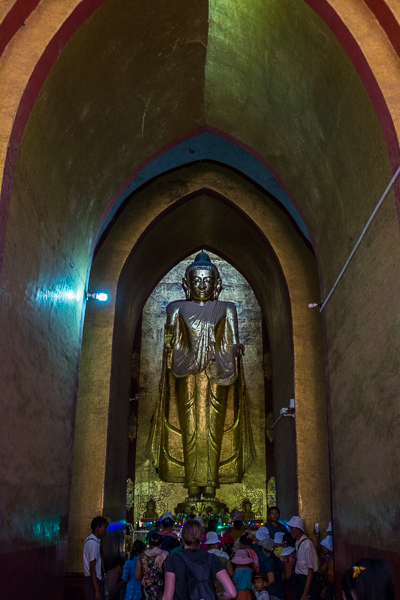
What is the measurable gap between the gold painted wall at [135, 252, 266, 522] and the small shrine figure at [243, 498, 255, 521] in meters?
0.15

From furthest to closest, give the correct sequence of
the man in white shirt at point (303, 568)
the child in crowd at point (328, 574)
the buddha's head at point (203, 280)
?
the buddha's head at point (203, 280) < the child in crowd at point (328, 574) < the man in white shirt at point (303, 568)

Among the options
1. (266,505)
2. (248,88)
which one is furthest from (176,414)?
(248,88)

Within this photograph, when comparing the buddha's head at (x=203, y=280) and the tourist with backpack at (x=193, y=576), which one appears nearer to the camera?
the tourist with backpack at (x=193, y=576)

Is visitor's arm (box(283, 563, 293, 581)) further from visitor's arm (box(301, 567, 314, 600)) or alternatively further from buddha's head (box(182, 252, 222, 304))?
buddha's head (box(182, 252, 222, 304))

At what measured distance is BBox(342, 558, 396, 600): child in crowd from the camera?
1.59 metres

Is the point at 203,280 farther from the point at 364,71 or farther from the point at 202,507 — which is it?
the point at 364,71

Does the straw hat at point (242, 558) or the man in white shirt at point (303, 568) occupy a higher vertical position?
the straw hat at point (242, 558)

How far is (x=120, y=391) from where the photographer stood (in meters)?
7.69

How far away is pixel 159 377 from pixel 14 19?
6.42 meters

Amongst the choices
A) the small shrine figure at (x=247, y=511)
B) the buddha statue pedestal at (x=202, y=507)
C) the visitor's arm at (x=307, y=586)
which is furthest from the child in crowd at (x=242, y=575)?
the small shrine figure at (x=247, y=511)

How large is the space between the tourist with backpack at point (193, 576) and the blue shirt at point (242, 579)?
44.6 inches

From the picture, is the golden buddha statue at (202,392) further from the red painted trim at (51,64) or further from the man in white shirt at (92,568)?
the red painted trim at (51,64)

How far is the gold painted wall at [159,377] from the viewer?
873 centimetres

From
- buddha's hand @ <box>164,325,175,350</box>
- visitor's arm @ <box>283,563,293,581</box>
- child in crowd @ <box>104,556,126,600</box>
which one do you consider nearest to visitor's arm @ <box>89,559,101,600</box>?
child in crowd @ <box>104,556,126,600</box>
